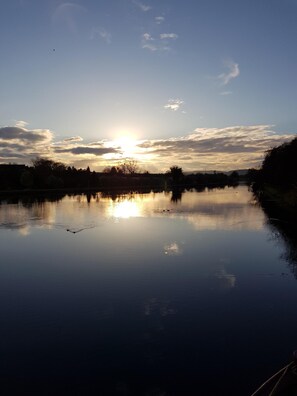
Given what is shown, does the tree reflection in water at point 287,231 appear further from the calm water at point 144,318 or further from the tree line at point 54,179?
the tree line at point 54,179

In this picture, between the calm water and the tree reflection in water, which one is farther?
the tree reflection in water

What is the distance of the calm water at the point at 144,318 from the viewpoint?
356 inches

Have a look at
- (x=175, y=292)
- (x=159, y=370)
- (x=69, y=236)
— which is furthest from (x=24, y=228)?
(x=159, y=370)

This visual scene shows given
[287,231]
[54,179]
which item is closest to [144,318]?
[287,231]

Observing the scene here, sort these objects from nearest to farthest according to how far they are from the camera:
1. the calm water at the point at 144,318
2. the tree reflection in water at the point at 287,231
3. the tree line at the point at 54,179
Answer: the calm water at the point at 144,318 → the tree reflection in water at the point at 287,231 → the tree line at the point at 54,179

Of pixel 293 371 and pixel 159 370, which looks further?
pixel 159 370

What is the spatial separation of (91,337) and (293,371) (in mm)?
6459

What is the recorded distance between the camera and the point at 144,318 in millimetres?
12586

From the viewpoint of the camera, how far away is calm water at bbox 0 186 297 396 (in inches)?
356

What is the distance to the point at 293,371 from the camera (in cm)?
656


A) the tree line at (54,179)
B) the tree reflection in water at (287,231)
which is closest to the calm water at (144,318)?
the tree reflection in water at (287,231)

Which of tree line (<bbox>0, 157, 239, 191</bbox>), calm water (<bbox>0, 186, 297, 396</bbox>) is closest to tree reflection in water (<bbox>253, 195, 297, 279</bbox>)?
calm water (<bbox>0, 186, 297, 396</bbox>)

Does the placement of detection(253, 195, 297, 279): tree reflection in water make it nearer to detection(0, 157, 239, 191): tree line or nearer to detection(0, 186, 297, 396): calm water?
detection(0, 186, 297, 396): calm water

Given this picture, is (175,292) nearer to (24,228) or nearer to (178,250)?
(178,250)
